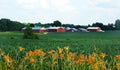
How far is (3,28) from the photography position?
122062 millimetres

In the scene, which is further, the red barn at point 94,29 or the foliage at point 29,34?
the red barn at point 94,29

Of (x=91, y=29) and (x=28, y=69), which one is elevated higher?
(x=28, y=69)

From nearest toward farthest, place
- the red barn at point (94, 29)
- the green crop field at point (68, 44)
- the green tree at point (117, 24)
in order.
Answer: the green crop field at point (68, 44), the green tree at point (117, 24), the red barn at point (94, 29)

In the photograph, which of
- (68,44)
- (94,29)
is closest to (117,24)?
(94,29)

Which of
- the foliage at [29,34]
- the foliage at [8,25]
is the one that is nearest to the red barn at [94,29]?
the foliage at [8,25]

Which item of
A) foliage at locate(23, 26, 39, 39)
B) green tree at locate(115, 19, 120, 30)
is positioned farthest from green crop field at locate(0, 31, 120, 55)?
green tree at locate(115, 19, 120, 30)

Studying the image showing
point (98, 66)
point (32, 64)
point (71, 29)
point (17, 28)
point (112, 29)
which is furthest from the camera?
point (71, 29)

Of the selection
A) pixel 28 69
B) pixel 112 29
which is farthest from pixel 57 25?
pixel 28 69

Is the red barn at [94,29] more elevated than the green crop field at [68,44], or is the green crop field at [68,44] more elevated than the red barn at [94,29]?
the green crop field at [68,44]

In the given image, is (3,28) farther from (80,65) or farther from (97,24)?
(80,65)

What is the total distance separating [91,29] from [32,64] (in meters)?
132

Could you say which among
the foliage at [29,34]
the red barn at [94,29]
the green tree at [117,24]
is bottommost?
the red barn at [94,29]

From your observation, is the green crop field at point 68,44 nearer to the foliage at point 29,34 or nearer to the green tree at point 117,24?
the foliage at point 29,34

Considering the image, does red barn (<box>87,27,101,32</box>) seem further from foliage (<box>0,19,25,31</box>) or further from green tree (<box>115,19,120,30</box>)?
foliage (<box>0,19,25,31</box>)
